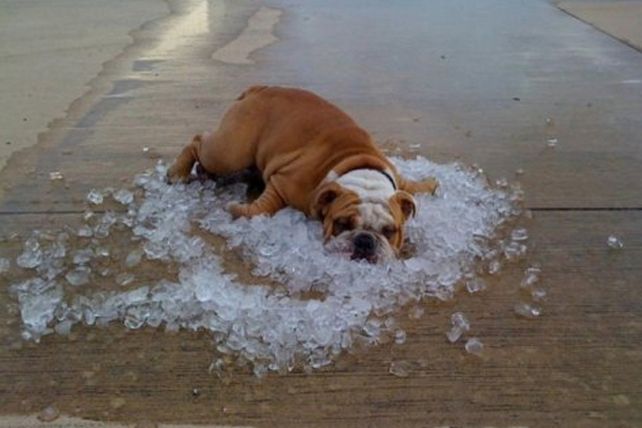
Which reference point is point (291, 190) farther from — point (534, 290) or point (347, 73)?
point (347, 73)

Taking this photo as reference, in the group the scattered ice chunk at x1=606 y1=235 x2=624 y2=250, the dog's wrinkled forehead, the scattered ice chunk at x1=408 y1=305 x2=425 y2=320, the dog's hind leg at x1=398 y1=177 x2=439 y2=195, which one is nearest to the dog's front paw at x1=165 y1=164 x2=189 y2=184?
the dog's wrinkled forehead

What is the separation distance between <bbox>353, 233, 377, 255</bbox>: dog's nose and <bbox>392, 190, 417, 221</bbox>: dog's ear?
0.26 meters

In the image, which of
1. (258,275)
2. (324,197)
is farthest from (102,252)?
(324,197)

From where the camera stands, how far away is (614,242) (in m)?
3.22

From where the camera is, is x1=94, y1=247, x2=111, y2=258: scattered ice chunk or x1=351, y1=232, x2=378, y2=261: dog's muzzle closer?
x1=351, y1=232, x2=378, y2=261: dog's muzzle

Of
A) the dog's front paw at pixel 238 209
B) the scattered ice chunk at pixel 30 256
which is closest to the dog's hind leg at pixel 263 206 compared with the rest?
the dog's front paw at pixel 238 209

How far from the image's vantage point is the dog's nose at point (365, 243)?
288 cm

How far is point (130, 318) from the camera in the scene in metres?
2.62

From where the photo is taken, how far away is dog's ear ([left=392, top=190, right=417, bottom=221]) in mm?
3059

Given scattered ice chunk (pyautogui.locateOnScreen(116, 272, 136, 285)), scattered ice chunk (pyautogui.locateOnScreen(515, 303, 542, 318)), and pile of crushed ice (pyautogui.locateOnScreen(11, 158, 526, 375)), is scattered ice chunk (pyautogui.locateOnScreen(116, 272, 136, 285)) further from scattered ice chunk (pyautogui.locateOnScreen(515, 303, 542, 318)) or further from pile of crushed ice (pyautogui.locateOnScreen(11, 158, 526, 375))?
scattered ice chunk (pyautogui.locateOnScreen(515, 303, 542, 318))

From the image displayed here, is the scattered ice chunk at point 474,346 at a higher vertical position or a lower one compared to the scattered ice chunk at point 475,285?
higher

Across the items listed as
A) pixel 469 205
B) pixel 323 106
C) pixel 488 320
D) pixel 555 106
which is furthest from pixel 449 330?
pixel 555 106

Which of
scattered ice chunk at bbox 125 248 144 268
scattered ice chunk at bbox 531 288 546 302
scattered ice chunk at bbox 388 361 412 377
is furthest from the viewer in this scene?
scattered ice chunk at bbox 125 248 144 268

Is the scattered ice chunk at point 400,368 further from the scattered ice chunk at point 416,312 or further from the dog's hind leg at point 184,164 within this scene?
the dog's hind leg at point 184,164
